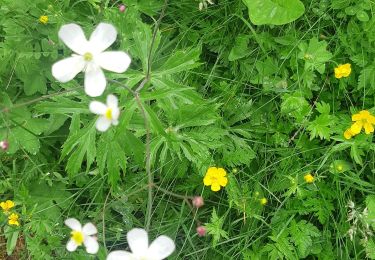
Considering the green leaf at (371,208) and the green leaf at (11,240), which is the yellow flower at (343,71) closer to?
the green leaf at (371,208)

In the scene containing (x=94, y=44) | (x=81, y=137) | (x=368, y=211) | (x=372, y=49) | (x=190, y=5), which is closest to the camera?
(x=94, y=44)

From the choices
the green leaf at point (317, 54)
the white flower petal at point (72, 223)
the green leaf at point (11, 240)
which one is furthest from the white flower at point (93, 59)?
the green leaf at point (11, 240)

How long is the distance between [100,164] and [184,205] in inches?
23.7

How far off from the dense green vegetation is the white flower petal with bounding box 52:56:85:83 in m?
0.72

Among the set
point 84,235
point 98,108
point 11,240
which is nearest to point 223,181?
point 84,235

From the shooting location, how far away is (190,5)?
9.00 feet

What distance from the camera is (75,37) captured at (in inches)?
59.8

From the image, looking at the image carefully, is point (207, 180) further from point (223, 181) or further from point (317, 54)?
point (317, 54)

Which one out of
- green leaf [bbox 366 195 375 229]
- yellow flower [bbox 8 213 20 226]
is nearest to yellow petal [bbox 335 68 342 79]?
green leaf [bbox 366 195 375 229]

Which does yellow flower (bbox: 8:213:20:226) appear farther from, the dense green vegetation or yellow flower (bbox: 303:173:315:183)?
yellow flower (bbox: 303:173:315:183)

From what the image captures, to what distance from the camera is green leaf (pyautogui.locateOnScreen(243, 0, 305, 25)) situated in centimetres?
249

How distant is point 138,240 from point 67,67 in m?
0.57

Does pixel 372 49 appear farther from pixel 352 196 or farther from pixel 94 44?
pixel 94 44

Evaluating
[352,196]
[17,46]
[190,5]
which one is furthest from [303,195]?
[17,46]
